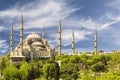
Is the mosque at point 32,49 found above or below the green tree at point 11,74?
above

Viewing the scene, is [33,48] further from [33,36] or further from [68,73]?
[68,73]

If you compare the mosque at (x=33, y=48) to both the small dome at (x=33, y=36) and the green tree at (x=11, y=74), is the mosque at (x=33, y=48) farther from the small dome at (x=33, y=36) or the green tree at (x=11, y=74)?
the green tree at (x=11, y=74)

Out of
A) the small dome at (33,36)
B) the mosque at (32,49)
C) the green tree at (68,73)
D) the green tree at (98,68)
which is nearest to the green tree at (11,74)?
the green tree at (68,73)

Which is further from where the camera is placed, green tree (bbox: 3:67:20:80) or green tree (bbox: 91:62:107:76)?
green tree (bbox: 91:62:107:76)

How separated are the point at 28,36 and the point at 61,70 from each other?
4627 centimetres

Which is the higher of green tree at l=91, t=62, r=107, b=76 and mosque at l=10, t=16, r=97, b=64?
mosque at l=10, t=16, r=97, b=64

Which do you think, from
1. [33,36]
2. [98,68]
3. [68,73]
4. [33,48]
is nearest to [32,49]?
[33,48]

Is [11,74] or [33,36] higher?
[33,36]

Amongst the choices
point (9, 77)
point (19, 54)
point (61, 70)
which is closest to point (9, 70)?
point (9, 77)

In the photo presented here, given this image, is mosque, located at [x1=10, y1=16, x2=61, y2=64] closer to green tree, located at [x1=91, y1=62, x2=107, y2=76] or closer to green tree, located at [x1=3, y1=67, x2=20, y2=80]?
green tree, located at [x1=91, y1=62, x2=107, y2=76]

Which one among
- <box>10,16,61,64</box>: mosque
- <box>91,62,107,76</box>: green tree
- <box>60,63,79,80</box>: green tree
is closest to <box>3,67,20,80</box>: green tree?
<box>60,63,79,80</box>: green tree

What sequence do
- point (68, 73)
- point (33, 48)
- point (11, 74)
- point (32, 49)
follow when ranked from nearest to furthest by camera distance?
1. point (11, 74)
2. point (68, 73)
3. point (32, 49)
4. point (33, 48)

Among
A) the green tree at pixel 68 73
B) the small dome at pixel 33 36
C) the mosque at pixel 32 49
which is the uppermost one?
the small dome at pixel 33 36

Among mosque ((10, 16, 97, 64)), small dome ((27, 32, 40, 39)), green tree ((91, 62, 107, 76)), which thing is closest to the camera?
green tree ((91, 62, 107, 76))
